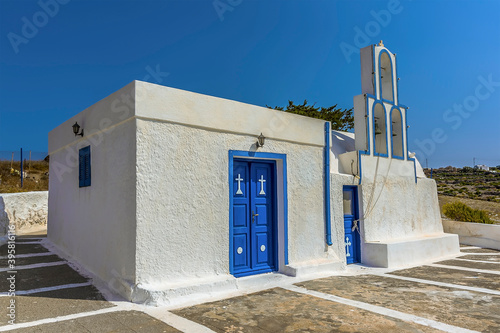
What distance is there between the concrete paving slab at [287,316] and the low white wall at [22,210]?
9.86 metres

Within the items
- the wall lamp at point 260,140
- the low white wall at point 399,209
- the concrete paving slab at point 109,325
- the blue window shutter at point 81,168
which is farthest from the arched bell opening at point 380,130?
the concrete paving slab at point 109,325

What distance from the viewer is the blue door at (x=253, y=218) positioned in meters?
6.34

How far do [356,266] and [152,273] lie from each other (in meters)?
5.01

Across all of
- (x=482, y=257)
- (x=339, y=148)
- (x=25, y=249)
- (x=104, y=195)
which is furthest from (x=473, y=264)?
(x=25, y=249)

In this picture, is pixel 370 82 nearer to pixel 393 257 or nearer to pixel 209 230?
pixel 393 257

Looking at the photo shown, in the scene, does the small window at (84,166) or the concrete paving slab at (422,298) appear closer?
the concrete paving slab at (422,298)

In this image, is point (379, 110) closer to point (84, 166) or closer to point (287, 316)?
point (287, 316)

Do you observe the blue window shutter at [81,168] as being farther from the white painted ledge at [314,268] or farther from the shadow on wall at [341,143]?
the shadow on wall at [341,143]

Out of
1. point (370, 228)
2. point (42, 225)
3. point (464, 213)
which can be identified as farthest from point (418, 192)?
point (42, 225)

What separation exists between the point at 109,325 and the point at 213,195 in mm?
2480

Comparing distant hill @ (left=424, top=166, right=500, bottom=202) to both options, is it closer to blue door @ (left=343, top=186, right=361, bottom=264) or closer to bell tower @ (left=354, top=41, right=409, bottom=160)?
bell tower @ (left=354, top=41, right=409, bottom=160)

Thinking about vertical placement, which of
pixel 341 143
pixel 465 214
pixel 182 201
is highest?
pixel 341 143

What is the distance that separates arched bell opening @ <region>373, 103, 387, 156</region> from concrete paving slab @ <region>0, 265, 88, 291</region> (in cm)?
791

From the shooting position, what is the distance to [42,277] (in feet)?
20.1
